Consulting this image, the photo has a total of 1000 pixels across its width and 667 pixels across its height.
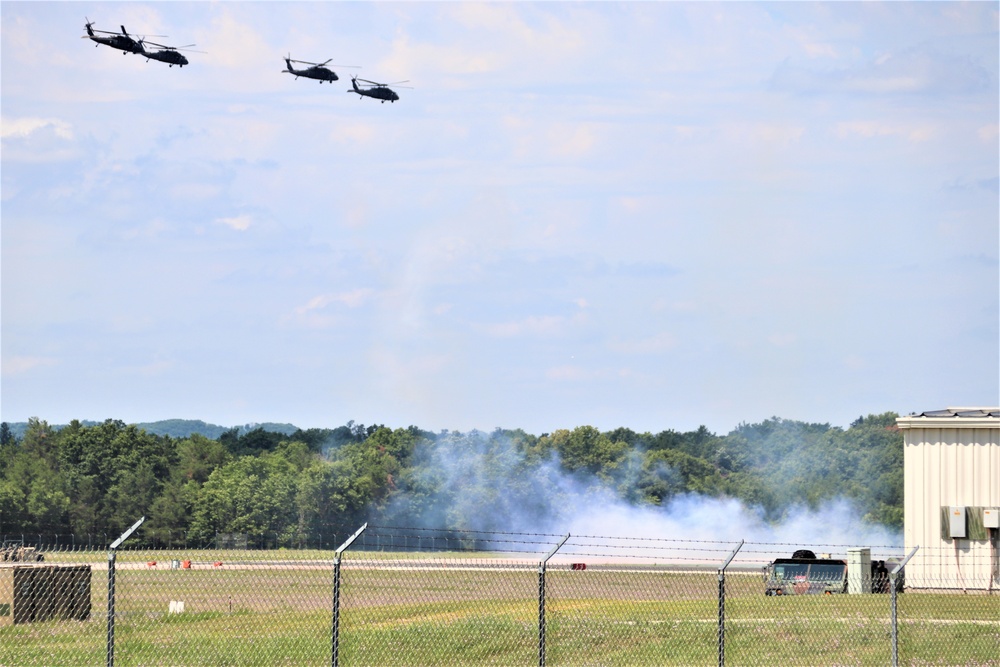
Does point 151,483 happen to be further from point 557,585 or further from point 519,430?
point 557,585

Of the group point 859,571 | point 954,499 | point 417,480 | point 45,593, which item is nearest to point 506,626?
point 45,593

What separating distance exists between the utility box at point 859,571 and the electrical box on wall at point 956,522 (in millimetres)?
2866

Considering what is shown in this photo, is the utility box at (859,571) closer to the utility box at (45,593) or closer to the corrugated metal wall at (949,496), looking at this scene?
the corrugated metal wall at (949,496)

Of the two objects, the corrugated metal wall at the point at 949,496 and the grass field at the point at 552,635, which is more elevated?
the corrugated metal wall at the point at 949,496

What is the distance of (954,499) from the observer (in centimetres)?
4491

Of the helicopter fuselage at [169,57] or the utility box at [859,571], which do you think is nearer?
the utility box at [859,571]

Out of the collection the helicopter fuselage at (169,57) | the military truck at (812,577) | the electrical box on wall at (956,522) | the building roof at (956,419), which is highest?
the helicopter fuselage at (169,57)

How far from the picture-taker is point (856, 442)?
131375 mm

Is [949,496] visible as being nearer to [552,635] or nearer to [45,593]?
[552,635]

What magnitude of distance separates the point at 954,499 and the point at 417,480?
296 feet

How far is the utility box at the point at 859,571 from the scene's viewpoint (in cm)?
4612

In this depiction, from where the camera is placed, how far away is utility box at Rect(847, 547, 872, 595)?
A: 46125 mm

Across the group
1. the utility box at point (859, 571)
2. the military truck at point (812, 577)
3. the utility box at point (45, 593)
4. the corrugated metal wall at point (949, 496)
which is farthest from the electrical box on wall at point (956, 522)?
the utility box at point (45, 593)

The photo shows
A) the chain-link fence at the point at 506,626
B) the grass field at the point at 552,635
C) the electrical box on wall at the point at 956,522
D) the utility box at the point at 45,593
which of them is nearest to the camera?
the chain-link fence at the point at 506,626
